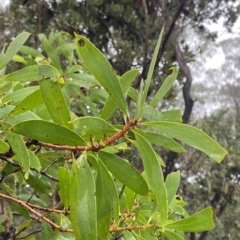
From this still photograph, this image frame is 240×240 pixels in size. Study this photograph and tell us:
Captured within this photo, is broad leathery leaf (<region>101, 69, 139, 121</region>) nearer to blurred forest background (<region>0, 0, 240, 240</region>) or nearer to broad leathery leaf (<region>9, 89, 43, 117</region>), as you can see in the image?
broad leathery leaf (<region>9, 89, 43, 117</region>)

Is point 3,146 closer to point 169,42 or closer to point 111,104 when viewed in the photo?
point 111,104

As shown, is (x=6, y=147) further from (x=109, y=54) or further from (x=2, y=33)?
(x=2, y=33)

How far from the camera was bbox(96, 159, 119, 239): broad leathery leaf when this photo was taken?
1.65ft

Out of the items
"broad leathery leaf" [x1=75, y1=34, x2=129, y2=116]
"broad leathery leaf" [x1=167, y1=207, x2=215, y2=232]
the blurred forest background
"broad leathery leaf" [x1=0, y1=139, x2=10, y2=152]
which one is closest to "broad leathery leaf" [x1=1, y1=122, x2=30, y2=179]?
"broad leathery leaf" [x1=0, y1=139, x2=10, y2=152]

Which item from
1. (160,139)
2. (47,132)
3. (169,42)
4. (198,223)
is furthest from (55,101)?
(169,42)

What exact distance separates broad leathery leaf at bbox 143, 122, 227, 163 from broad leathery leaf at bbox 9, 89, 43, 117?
0.14 m

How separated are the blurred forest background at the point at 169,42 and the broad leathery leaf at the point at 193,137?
1.29 meters

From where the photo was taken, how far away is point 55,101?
1.56 feet

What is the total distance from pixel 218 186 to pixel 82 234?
273 centimetres

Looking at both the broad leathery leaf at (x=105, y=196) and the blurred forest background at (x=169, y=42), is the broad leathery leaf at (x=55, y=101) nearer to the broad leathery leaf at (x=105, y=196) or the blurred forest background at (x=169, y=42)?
the broad leathery leaf at (x=105, y=196)

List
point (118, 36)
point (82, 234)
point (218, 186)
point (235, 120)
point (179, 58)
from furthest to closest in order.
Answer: point (235, 120) → point (218, 186) → point (118, 36) → point (179, 58) → point (82, 234)

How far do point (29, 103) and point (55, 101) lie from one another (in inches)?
1.6

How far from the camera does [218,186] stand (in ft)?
9.96

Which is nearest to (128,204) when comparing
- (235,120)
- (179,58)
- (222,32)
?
(179,58)
